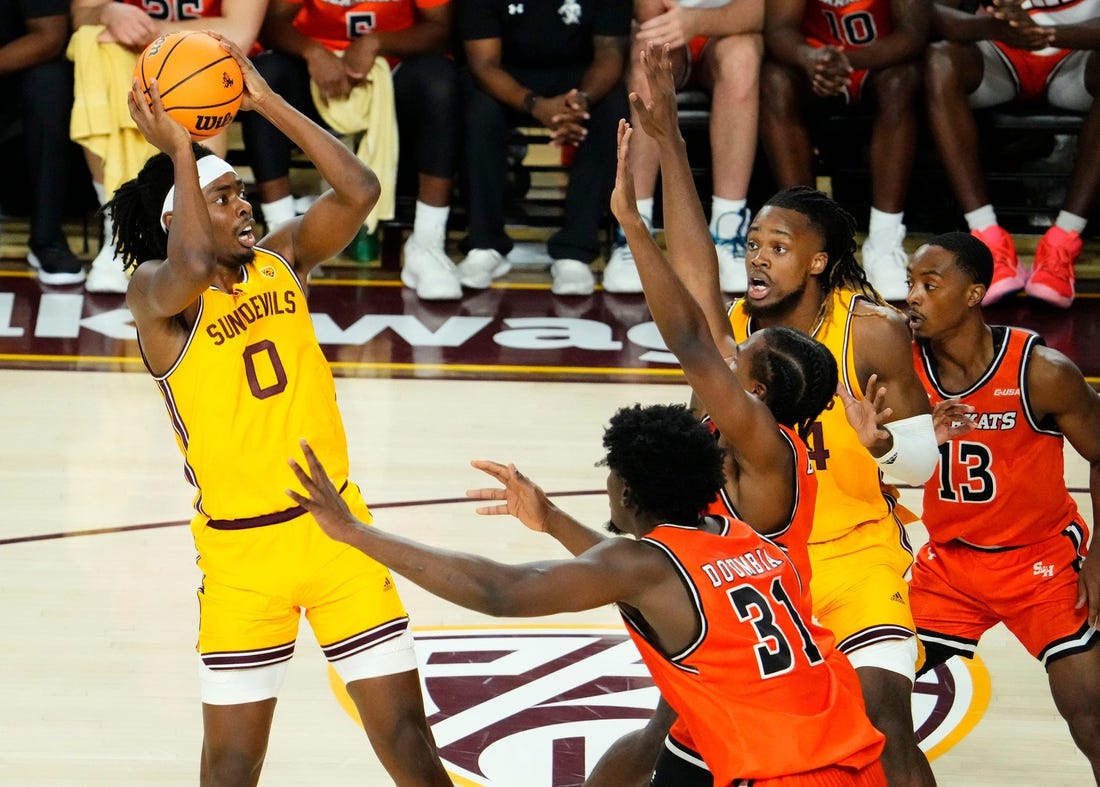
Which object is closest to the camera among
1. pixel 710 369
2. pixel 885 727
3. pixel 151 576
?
pixel 710 369

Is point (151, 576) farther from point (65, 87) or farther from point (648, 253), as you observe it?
point (65, 87)

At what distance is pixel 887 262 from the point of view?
28.3ft

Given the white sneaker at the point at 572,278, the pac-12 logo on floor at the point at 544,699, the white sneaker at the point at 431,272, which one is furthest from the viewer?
the white sneaker at the point at 572,278

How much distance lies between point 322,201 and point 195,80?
1.90 feet

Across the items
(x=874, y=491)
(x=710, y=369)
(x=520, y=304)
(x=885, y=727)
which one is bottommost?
(x=520, y=304)

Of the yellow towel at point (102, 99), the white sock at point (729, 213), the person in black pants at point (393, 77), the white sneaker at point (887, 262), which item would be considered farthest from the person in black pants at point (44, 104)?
the white sneaker at point (887, 262)

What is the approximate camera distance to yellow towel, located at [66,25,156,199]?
8.46 meters

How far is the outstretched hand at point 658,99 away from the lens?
3.74 m

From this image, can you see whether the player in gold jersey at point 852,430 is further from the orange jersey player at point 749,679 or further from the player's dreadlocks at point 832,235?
the orange jersey player at point 749,679

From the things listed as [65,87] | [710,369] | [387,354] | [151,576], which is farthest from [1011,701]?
[65,87]

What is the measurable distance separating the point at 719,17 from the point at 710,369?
5610mm

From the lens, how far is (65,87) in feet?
28.4

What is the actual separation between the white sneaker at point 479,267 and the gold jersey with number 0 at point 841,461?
4.95 metres

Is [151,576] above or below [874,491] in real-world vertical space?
below
